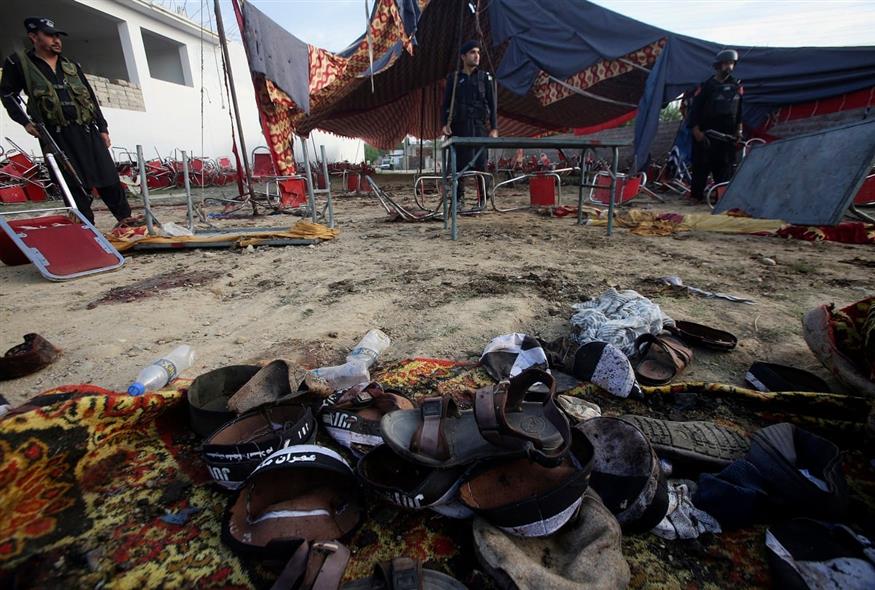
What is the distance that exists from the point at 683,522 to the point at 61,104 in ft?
16.4

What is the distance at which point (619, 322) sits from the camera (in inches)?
64.1

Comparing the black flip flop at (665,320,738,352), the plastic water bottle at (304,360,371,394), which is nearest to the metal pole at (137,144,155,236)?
the plastic water bottle at (304,360,371,394)

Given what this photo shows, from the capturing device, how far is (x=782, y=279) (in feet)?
8.09

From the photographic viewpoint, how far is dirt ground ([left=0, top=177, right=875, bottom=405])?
1664 millimetres

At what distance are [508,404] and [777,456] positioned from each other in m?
0.61

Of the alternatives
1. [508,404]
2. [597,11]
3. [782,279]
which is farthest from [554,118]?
[508,404]

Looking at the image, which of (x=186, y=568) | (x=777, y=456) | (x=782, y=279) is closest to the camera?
(x=186, y=568)

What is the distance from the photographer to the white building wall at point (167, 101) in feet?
38.0

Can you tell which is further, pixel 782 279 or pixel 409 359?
pixel 782 279

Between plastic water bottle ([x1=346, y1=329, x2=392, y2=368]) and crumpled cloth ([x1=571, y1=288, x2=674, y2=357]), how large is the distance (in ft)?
2.70

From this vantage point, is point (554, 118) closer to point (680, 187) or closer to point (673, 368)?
point (680, 187)

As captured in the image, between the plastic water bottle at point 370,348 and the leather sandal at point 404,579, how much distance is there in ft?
2.69

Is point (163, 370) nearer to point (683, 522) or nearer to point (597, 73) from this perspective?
point (683, 522)

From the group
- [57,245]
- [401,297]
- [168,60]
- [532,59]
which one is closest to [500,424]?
[401,297]
